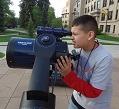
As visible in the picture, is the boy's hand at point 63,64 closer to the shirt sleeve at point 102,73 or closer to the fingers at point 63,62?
the fingers at point 63,62

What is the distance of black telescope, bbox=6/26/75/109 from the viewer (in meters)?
0.74

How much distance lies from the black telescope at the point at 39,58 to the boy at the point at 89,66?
0.25ft

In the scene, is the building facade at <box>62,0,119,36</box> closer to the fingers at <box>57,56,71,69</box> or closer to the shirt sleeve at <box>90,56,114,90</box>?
the shirt sleeve at <box>90,56,114,90</box>

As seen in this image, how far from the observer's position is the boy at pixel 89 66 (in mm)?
1006

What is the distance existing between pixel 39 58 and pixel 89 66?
0.53m

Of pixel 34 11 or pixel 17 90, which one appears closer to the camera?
pixel 17 90

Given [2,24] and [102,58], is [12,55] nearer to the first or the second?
[102,58]

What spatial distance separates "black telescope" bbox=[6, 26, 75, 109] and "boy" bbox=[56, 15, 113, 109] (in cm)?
8

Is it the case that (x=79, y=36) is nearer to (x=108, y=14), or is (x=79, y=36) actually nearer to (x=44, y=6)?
(x=108, y=14)

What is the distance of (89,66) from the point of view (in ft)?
4.17

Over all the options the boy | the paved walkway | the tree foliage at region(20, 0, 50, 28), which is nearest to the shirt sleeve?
the boy

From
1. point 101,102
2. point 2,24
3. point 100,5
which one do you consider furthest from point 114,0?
point 101,102

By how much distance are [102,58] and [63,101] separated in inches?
110

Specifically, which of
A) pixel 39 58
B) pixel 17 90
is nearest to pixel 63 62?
pixel 39 58
